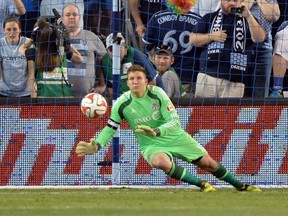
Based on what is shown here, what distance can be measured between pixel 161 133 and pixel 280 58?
340 cm

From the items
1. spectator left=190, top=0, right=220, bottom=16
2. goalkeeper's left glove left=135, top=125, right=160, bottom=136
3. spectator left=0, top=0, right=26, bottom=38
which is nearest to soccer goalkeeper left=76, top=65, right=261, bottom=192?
goalkeeper's left glove left=135, top=125, right=160, bottom=136

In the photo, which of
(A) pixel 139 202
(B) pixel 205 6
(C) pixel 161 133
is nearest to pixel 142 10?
(B) pixel 205 6

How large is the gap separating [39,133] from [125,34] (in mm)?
2153

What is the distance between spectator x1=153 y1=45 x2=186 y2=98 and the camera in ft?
52.5

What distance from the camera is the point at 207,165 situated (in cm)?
1430

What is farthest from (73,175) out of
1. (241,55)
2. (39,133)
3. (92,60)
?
(241,55)

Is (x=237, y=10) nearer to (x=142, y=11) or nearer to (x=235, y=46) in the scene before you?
(x=235, y=46)

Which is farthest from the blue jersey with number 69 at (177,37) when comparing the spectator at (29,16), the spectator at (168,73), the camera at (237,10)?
the spectator at (29,16)

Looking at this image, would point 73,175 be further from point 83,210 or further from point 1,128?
point 83,210

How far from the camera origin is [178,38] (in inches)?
647

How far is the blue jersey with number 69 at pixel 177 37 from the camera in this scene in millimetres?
16266

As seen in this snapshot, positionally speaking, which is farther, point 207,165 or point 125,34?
point 125,34

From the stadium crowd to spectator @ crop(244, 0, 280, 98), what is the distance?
0.02 m

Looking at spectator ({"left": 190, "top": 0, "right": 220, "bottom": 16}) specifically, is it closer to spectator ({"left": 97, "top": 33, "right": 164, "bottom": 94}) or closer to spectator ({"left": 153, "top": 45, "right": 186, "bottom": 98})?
spectator ({"left": 153, "top": 45, "right": 186, "bottom": 98})
